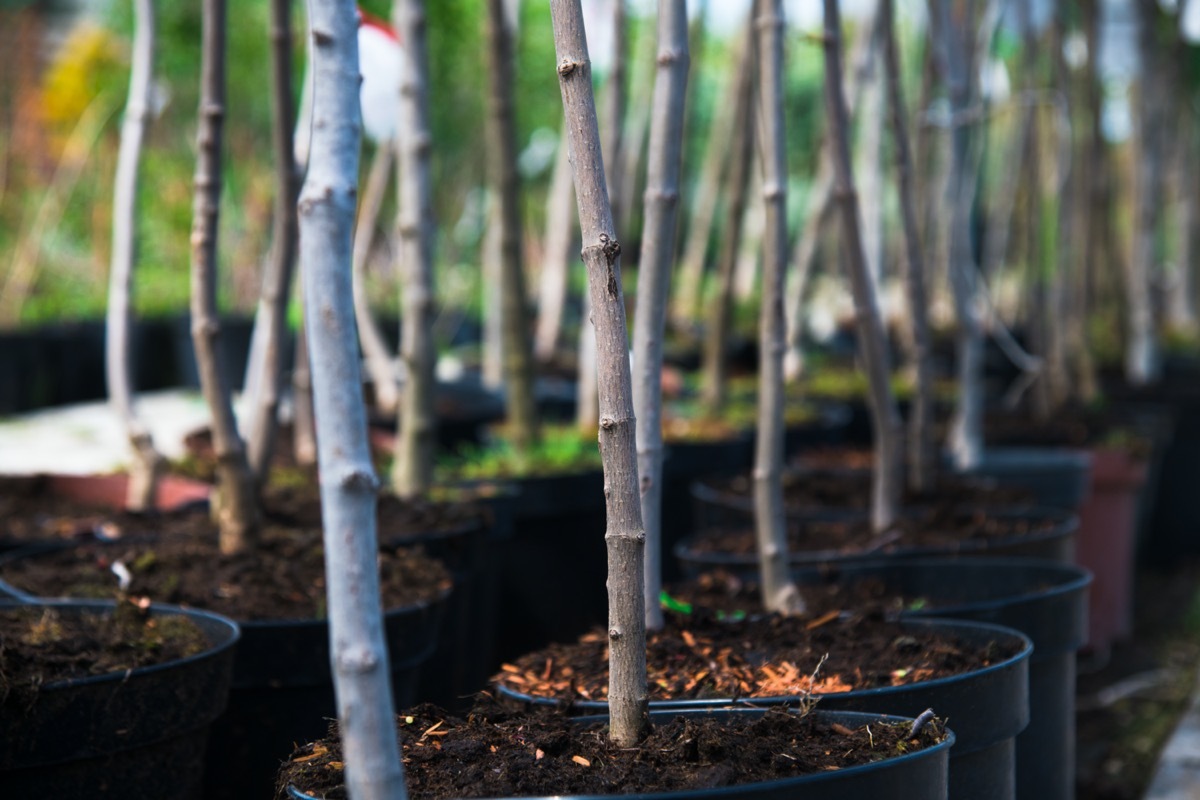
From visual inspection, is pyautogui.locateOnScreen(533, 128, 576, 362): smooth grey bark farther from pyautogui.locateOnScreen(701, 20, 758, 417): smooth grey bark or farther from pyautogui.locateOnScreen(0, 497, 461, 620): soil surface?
pyautogui.locateOnScreen(0, 497, 461, 620): soil surface

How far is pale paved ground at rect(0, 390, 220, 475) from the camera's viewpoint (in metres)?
5.04

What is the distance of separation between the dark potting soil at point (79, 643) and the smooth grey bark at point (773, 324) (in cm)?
98

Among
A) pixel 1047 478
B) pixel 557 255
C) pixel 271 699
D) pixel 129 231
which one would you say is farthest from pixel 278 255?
pixel 557 255

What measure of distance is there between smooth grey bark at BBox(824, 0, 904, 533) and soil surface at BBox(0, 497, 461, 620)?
38.2 inches

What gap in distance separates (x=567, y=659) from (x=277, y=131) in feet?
4.78

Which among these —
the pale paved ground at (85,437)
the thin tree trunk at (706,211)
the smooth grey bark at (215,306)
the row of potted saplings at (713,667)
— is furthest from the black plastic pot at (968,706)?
the thin tree trunk at (706,211)

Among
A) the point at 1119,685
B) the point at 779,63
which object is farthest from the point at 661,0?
the point at 1119,685

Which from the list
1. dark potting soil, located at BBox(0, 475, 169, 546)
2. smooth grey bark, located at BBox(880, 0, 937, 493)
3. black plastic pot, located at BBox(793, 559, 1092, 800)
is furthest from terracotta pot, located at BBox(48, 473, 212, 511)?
black plastic pot, located at BBox(793, 559, 1092, 800)

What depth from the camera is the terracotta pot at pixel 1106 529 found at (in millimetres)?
4375

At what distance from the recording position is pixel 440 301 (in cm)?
1146

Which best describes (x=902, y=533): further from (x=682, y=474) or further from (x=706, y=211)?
(x=706, y=211)

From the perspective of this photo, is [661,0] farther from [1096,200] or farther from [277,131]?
[1096,200]

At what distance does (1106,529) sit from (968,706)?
2.94 meters

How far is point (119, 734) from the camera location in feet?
5.73
